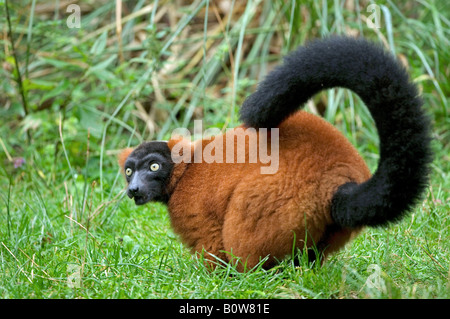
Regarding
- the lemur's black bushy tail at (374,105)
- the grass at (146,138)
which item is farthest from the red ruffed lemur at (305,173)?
the grass at (146,138)

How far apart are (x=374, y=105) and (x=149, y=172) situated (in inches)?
55.7

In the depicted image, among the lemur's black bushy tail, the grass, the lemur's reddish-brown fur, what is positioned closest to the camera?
the lemur's black bushy tail

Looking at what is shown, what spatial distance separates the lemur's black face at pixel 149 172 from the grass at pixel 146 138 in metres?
0.37

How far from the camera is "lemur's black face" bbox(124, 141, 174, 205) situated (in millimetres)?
3373

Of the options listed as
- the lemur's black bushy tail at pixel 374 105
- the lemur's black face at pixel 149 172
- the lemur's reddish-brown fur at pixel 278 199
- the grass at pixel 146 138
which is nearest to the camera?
the lemur's black bushy tail at pixel 374 105

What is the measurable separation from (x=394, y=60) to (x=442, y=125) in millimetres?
3877

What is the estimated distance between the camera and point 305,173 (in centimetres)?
284

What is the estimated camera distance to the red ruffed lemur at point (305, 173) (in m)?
2.60

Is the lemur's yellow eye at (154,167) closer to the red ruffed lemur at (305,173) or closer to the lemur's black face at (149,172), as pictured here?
the lemur's black face at (149,172)

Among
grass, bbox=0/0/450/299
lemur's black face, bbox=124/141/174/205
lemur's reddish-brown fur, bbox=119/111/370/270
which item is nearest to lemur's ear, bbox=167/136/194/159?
lemur's black face, bbox=124/141/174/205

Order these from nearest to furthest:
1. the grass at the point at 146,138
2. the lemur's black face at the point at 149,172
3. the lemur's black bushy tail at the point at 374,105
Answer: the lemur's black bushy tail at the point at 374,105, the grass at the point at 146,138, the lemur's black face at the point at 149,172

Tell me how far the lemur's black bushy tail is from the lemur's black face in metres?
0.79

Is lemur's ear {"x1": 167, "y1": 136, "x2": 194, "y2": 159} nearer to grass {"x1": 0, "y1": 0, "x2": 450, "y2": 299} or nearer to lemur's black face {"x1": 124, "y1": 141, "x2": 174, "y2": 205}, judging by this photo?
lemur's black face {"x1": 124, "y1": 141, "x2": 174, "y2": 205}
